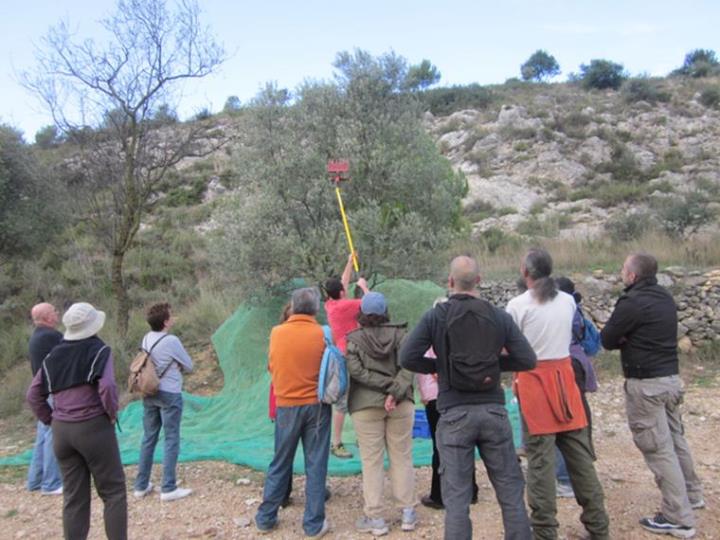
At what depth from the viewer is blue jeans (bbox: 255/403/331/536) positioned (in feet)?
14.0

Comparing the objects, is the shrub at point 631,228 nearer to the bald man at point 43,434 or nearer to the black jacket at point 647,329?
the black jacket at point 647,329

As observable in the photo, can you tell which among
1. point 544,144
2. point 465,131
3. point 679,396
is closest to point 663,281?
point 679,396

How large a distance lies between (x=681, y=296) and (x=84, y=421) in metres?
9.06

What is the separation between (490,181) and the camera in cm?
2339

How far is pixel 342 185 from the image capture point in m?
8.05

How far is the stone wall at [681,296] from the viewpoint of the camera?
30.4 feet

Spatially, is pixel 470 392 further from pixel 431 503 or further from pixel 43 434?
pixel 43 434

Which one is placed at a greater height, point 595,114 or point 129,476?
point 595,114

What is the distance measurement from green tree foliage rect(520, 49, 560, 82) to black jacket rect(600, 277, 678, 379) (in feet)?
125

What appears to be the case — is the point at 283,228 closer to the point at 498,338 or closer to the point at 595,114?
the point at 498,338

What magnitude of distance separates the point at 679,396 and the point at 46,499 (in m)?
5.20

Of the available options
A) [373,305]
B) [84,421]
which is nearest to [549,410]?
[373,305]

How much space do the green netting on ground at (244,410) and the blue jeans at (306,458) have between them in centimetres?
107

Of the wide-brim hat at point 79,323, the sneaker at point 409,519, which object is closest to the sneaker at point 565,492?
the sneaker at point 409,519
